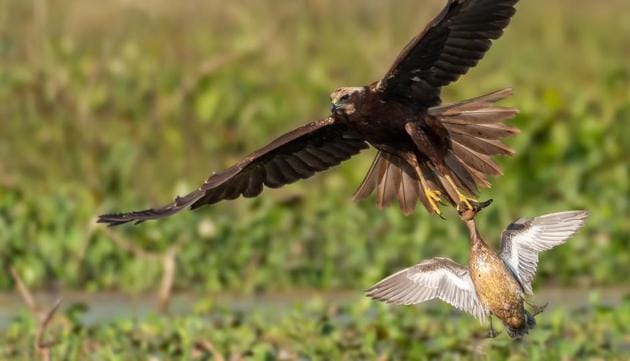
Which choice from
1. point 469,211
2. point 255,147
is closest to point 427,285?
point 469,211

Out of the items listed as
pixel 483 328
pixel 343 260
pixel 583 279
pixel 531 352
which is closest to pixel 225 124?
pixel 343 260

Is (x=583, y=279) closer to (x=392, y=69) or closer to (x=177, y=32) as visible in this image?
(x=392, y=69)

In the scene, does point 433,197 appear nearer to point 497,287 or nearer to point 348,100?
point 348,100

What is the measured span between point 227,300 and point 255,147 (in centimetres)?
234

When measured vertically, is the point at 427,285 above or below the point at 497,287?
above

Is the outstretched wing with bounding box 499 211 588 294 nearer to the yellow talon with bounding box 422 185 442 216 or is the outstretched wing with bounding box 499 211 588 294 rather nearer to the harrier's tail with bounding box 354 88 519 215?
the harrier's tail with bounding box 354 88 519 215

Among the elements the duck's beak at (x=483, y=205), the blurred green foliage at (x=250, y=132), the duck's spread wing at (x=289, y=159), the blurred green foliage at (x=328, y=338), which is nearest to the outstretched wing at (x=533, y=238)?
the duck's beak at (x=483, y=205)

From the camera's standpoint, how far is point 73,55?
11875 mm

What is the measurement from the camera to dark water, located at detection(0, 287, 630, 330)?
905 centimetres

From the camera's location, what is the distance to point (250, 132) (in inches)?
454

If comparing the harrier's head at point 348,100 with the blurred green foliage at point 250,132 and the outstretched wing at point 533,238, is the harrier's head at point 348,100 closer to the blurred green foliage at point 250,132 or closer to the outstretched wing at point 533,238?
the outstretched wing at point 533,238

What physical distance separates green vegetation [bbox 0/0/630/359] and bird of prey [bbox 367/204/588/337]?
1.26 feet

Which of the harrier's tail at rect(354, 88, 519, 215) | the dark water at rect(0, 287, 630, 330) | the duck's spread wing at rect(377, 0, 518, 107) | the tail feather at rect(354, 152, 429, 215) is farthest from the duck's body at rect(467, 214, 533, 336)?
the dark water at rect(0, 287, 630, 330)

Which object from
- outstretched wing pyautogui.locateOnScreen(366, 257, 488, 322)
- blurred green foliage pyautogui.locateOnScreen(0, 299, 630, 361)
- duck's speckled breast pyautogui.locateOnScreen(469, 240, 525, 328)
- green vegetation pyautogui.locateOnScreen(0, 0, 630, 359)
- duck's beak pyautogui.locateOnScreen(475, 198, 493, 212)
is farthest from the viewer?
green vegetation pyautogui.locateOnScreen(0, 0, 630, 359)
